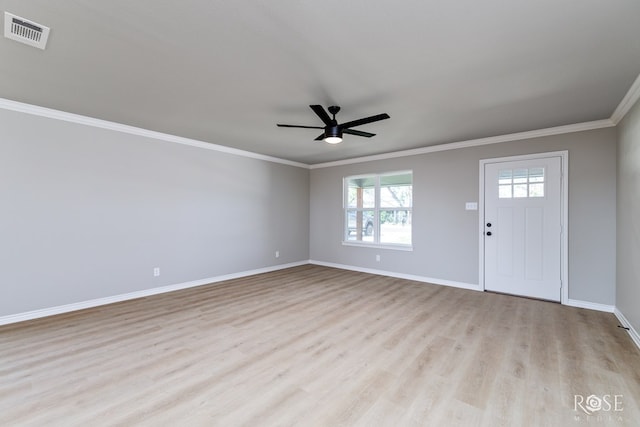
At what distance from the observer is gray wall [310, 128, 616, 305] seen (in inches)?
142

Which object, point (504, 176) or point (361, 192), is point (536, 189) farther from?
point (361, 192)

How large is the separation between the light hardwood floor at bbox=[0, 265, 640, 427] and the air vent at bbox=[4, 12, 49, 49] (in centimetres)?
246

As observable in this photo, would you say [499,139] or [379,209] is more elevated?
[499,139]

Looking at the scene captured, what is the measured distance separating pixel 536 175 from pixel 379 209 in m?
2.66

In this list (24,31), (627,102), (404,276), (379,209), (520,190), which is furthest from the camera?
(379,209)

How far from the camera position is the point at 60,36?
6.47 ft

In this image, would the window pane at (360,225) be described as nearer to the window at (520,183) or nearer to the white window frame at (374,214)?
the white window frame at (374,214)

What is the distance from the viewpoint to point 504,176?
433 centimetres

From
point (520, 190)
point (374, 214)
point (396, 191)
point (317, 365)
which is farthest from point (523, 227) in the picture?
point (317, 365)

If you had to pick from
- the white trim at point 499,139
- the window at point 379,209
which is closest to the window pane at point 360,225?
the window at point 379,209

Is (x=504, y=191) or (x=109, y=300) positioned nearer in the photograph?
(x=109, y=300)

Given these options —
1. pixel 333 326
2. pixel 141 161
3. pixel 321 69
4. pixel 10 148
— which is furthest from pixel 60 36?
pixel 333 326

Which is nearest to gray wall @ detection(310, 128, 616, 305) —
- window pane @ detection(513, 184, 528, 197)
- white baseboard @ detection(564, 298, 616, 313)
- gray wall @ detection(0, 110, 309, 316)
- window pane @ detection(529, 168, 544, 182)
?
white baseboard @ detection(564, 298, 616, 313)

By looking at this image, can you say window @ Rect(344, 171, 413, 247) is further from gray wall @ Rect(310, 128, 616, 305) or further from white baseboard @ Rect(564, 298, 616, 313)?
white baseboard @ Rect(564, 298, 616, 313)
